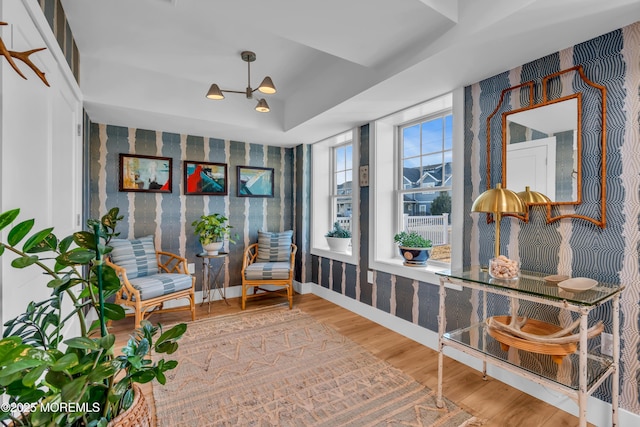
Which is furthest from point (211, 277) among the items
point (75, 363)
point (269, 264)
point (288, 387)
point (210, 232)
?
point (75, 363)

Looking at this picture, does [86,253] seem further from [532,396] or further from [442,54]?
[532,396]

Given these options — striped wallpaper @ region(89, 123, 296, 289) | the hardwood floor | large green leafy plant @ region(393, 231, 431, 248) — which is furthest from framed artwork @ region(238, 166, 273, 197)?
large green leafy plant @ region(393, 231, 431, 248)

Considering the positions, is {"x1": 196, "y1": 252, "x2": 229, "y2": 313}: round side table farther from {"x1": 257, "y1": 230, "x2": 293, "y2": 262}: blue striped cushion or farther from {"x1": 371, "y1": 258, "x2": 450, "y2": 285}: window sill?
{"x1": 371, "y1": 258, "x2": 450, "y2": 285}: window sill

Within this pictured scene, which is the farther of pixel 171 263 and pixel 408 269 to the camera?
pixel 171 263

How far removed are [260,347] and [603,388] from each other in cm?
232

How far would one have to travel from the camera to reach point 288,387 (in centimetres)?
212

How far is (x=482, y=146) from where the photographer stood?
2354mm

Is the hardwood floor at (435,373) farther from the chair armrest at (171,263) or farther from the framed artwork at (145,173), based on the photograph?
the framed artwork at (145,173)

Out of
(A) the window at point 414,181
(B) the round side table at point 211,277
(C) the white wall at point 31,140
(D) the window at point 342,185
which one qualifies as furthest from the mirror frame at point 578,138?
(B) the round side table at point 211,277

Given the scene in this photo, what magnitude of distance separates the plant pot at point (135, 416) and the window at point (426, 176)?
2667mm

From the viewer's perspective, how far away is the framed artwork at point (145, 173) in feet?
11.8

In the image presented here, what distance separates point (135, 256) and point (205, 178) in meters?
1.27

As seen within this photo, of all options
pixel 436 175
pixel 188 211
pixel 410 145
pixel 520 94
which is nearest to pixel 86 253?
pixel 520 94

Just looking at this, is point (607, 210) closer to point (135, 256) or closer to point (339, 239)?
point (339, 239)
